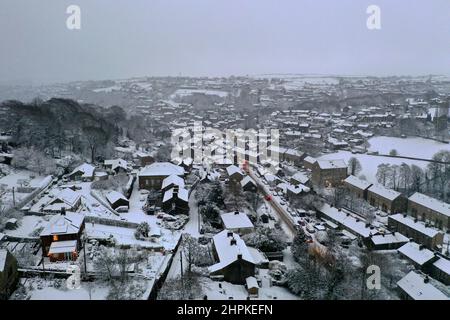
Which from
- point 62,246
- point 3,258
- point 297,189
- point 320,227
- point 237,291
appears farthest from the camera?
point 297,189

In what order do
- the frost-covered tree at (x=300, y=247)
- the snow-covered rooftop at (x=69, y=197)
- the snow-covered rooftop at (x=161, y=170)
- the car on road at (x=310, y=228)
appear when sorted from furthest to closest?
the snow-covered rooftop at (x=161, y=170) → the car on road at (x=310, y=228) → the snow-covered rooftop at (x=69, y=197) → the frost-covered tree at (x=300, y=247)

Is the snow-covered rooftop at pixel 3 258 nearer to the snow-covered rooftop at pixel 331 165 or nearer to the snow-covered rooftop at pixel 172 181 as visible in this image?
the snow-covered rooftop at pixel 172 181

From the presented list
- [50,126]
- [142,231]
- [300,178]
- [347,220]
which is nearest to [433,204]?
[347,220]

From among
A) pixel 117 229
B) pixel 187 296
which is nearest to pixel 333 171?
pixel 117 229

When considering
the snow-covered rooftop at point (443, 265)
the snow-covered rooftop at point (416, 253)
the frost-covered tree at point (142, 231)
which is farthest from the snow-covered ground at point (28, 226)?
the snow-covered rooftop at point (443, 265)

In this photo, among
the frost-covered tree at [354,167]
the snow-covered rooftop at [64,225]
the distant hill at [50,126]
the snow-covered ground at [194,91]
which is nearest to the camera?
the snow-covered rooftop at [64,225]

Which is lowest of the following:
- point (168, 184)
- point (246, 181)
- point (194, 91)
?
point (246, 181)

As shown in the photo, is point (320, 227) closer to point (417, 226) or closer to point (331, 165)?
point (417, 226)
